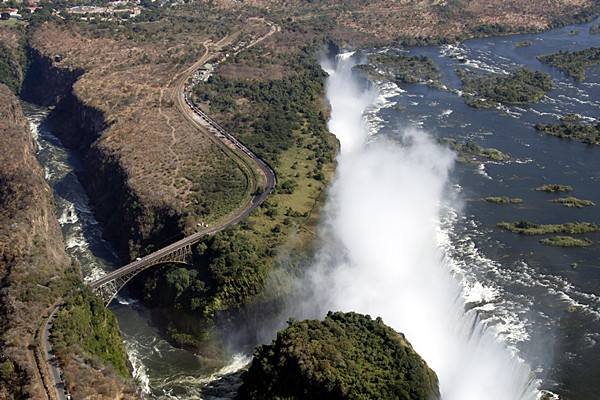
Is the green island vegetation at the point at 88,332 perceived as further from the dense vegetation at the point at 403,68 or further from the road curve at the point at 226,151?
the dense vegetation at the point at 403,68

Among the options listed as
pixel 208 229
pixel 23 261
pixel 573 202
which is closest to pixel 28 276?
pixel 23 261

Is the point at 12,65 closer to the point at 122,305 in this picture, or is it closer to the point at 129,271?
the point at 122,305

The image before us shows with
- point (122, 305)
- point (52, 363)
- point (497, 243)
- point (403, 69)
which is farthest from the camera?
point (403, 69)

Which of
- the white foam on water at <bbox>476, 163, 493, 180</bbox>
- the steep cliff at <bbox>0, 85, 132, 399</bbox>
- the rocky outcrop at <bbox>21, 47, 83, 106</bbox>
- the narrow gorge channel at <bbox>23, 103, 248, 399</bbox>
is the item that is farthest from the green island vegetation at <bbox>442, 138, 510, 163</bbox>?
the rocky outcrop at <bbox>21, 47, 83, 106</bbox>

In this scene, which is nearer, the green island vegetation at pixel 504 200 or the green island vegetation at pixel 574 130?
the green island vegetation at pixel 504 200

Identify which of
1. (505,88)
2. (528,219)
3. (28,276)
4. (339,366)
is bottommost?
(505,88)

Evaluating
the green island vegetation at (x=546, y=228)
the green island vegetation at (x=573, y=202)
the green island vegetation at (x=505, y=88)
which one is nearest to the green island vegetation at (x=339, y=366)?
the green island vegetation at (x=546, y=228)

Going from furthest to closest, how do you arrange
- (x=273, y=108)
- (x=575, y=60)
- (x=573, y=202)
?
(x=575, y=60) < (x=273, y=108) < (x=573, y=202)
